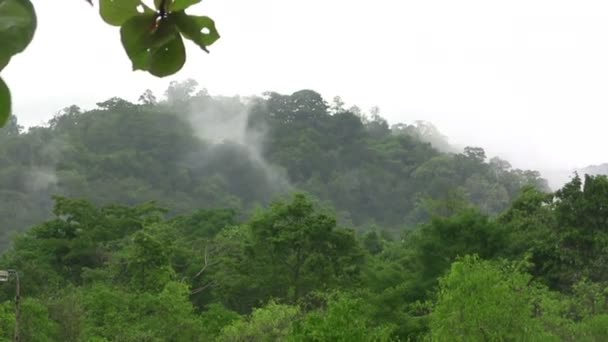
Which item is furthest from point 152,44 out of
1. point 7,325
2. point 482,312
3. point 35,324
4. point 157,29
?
point 7,325

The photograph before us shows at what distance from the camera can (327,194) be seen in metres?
40.7

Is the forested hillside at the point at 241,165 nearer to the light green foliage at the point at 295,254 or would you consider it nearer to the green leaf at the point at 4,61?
the light green foliage at the point at 295,254

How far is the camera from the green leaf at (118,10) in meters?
0.45

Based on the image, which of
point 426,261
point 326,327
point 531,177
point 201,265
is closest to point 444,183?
point 531,177

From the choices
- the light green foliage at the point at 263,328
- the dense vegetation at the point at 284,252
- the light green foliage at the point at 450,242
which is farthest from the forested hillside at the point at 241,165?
A: the light green foliage at the point at 263,328

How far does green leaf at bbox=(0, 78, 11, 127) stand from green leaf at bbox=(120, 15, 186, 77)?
0.32ft

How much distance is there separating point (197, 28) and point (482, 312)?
10190 mm

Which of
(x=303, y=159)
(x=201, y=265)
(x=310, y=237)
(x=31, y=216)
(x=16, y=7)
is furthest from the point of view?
(x=303, y=159)

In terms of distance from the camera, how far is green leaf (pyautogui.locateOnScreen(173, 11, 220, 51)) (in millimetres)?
462

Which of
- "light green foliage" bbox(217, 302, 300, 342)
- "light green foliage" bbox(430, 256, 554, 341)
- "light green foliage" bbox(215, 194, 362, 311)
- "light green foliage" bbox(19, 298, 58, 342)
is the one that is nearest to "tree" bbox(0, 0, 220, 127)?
"light green foliage" bbox(430, 256, 554, 341)

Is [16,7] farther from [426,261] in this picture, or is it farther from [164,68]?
[426,261]

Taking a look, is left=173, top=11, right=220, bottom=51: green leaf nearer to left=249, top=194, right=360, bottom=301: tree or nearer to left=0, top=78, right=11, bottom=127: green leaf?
left=0, top=78, right=11, bottom=127: green leaf

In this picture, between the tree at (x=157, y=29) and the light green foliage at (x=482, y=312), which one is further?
the light green foliage at (x=482, y=312)

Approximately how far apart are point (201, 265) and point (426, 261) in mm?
6709
